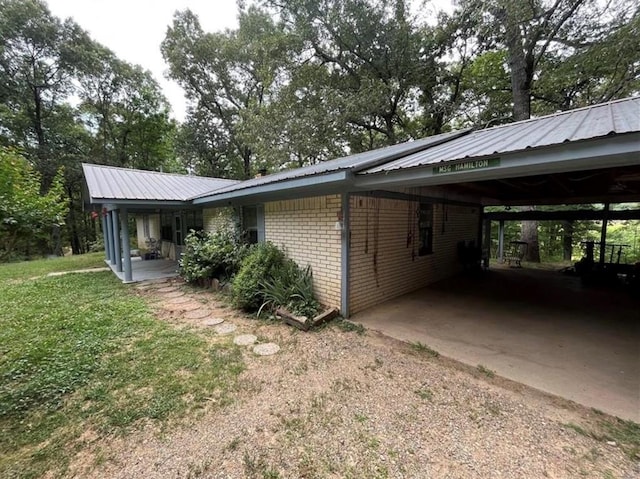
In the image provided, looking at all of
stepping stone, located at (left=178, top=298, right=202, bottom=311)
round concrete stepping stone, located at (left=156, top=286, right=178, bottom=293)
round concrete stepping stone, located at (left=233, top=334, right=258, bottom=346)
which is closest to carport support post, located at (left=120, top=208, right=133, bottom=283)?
round concrete stepping stone, located at (left=156, top=286, right=178, bottom=293)

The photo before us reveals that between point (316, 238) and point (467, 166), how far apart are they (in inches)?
111

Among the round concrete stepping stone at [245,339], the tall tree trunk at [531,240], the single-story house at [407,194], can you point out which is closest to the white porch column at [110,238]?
the single-story house at [407,194]

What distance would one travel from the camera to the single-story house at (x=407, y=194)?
262 cm

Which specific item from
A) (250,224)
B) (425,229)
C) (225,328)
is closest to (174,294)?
(250,224)

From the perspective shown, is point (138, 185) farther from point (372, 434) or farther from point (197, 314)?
point (372, 434)

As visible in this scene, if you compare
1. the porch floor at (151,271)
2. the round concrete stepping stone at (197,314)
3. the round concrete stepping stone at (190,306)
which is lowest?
the round concrete stepping stone at (197,314)

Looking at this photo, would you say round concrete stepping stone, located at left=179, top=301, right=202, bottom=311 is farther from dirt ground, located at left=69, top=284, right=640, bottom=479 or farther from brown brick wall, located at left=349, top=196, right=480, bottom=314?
brown brick wall, located at left=349, top=196, right=480, bottom=314

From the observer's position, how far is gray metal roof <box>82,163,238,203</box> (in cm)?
714

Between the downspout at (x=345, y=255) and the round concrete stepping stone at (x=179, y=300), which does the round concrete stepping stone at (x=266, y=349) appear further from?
the round concrete stepping stone at (x=179, y=300)

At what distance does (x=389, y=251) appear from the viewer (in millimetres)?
5383

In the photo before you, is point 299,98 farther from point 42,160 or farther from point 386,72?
point 42,160

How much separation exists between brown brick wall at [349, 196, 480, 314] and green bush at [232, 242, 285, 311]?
5.55 feet

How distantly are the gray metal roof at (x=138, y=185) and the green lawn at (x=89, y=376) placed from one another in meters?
3.27

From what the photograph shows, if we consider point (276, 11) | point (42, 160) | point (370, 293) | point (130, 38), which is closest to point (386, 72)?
point (276, 11)
